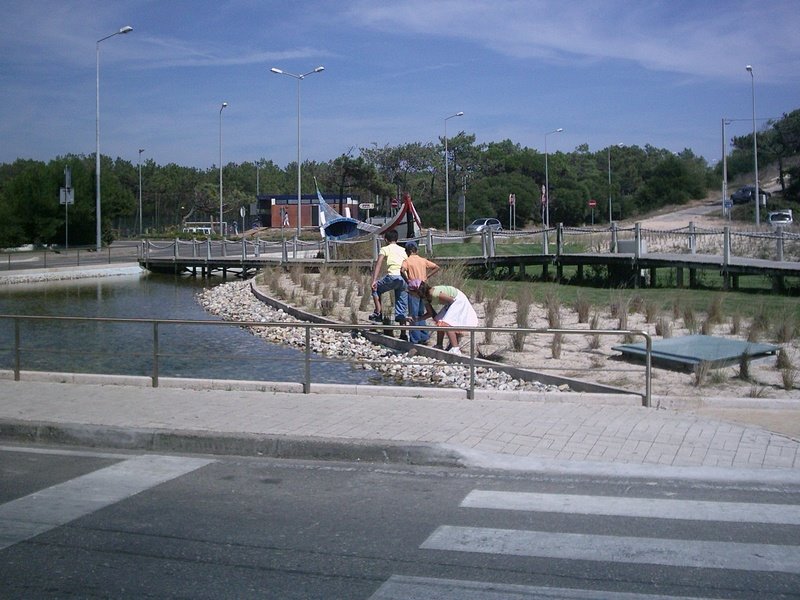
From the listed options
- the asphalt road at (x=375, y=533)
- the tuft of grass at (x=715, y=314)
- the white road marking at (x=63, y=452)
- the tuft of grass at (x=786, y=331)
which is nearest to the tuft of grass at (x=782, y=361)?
the tuft of grass at (x=786, y=331)

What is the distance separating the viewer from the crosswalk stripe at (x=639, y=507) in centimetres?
681

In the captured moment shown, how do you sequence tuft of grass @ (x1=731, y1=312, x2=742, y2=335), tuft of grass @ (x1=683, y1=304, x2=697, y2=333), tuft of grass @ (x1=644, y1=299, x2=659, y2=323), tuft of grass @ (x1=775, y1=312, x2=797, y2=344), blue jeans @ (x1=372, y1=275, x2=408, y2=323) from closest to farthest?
1. tuft of grass @ (x1=775, y1=312, x2=797, y2=344)
2. tuft of grass @ (x1=731, y1=312, x2=742, y2=335)
3. blue jeans @ (x1=372, y1=275, x2=408, y2=323)
4. tuft of grass @ (x1=683, y1=304, x2=697, y2=333)
5. tuft of grass @ (x1=644, y1=299, x2=659, y2=323)

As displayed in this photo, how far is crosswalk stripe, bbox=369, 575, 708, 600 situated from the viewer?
521 centimetres

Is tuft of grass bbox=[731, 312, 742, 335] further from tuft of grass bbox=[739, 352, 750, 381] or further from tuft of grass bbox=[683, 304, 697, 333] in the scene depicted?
tuft of grass bbox=[739, 352, 750, 381]

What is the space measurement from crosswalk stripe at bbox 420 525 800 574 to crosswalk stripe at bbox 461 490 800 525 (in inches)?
24.5

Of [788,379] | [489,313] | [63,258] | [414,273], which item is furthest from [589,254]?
[63,258]

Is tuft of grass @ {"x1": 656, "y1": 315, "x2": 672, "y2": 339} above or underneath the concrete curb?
above

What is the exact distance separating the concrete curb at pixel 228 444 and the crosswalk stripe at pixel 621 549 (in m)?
2.06

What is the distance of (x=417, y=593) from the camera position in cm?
527

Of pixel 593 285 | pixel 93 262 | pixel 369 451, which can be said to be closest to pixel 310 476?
pixel 369 451

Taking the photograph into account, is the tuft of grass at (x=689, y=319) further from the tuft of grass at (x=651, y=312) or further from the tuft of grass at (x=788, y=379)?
the tuft of grass at (x=788, y=379)

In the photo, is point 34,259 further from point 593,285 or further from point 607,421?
point 607,421

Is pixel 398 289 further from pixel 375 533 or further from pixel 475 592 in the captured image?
pixel 475 592

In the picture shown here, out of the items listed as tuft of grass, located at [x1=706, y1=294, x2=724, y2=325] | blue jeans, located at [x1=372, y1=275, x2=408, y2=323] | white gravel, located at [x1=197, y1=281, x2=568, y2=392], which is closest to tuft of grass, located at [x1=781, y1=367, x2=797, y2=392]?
white gravel, located at [x1=197, y1=281, x2=568, y2=392]
